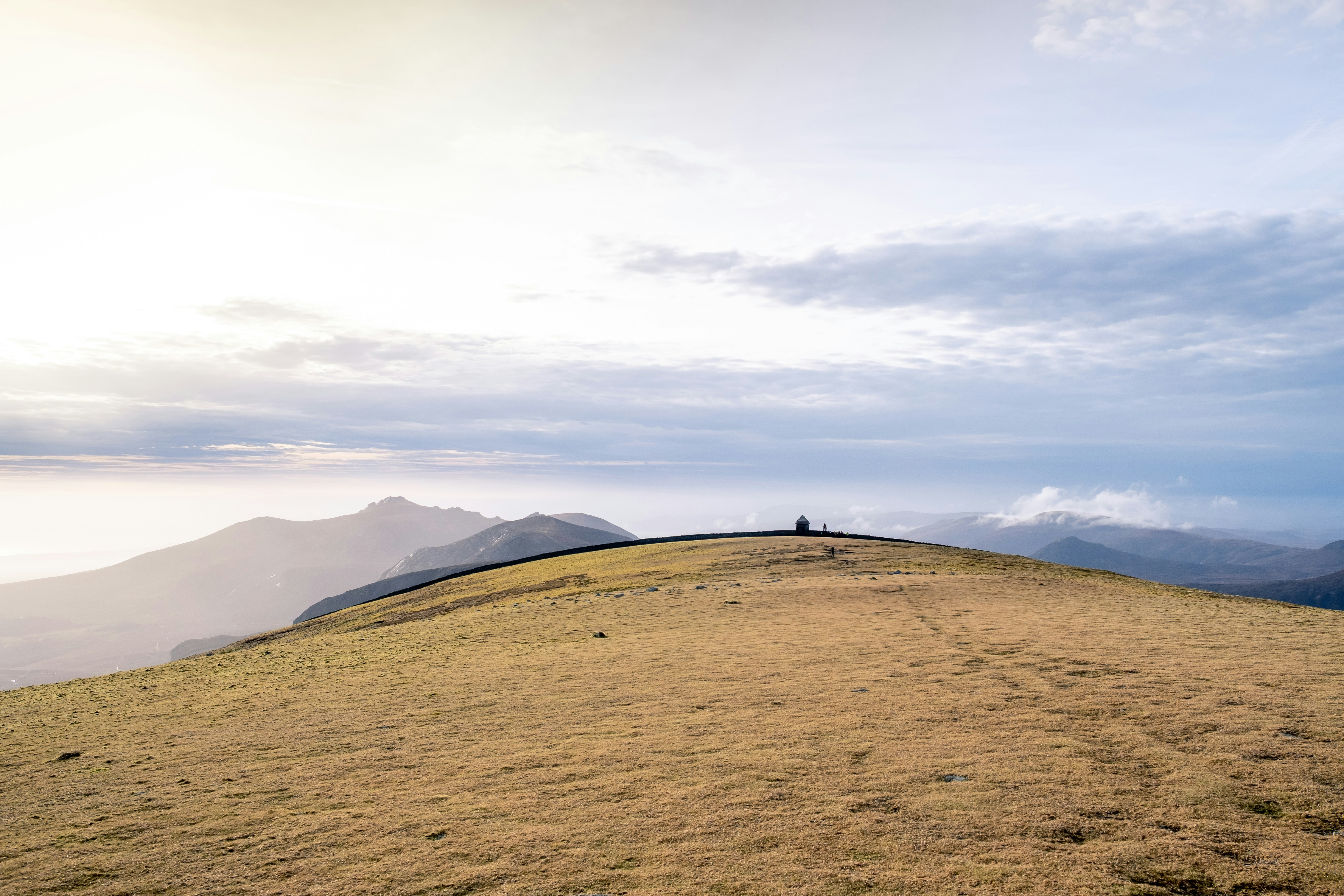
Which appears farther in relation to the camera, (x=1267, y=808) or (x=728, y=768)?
(x=728, y=768)

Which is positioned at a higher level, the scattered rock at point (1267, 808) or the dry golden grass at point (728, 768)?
the scattered rock at point (1267, 808)

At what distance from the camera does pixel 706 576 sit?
163 feet

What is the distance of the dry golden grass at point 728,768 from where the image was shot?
349 inches

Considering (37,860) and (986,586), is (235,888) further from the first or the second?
(986,586)

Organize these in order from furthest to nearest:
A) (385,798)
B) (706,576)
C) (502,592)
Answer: (502,592) < (706,576) < (385,798)

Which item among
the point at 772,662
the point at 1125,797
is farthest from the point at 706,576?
the point at 1125,797

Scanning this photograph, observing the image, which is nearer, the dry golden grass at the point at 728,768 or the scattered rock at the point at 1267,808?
the dry golden grass at the point at 728,768

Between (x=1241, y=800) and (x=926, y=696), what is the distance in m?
7.04

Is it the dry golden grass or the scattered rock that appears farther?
the scattered rock

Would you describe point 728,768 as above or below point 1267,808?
below

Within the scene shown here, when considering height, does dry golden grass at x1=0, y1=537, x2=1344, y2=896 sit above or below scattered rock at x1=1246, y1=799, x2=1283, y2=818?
below

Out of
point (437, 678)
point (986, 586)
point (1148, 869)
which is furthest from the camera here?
point (986, 586)

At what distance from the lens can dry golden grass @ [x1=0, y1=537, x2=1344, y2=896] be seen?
29.1 ft

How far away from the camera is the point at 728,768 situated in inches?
489
